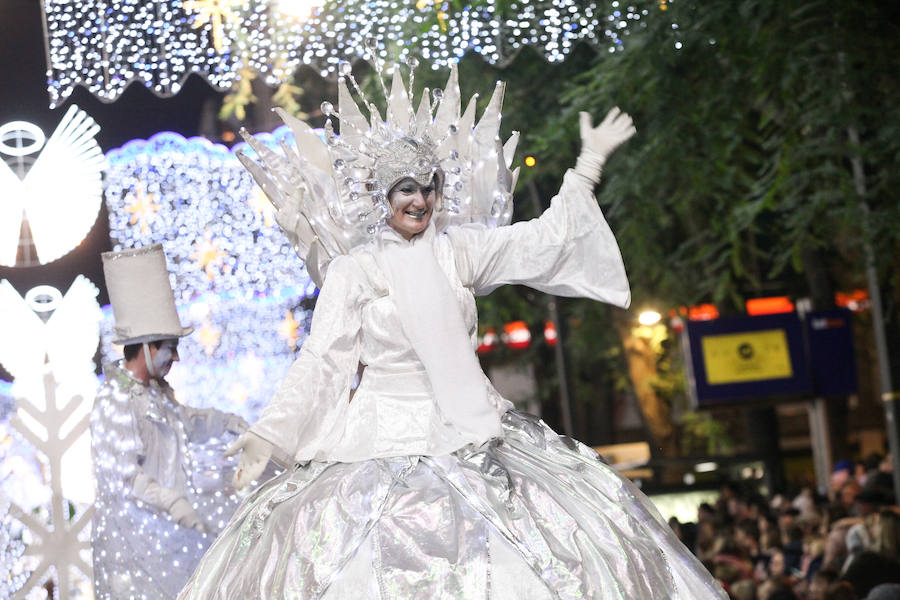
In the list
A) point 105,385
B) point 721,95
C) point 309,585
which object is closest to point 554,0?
point 721,95

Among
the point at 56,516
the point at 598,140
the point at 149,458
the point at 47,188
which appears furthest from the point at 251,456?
the point at 47,188

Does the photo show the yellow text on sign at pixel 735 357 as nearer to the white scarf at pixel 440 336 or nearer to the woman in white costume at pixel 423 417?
the woman in white costume at pixel 423 417

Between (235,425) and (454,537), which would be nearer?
(454,537)

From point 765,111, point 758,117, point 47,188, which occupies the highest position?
point 758,117

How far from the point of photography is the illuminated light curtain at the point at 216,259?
736 centimetres

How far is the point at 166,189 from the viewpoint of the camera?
292 inches

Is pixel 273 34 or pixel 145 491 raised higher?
pixel 273 34

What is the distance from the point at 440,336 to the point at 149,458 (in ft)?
7.01

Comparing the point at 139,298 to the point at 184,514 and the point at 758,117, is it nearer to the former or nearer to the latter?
the point at 184,514

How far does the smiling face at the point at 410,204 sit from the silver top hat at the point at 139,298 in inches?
78.3

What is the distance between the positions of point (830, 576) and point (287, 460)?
4049mm

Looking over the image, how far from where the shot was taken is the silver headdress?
15.4 ft

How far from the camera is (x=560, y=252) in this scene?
461 centimetres

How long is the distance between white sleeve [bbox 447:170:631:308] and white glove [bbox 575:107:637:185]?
4 cm
